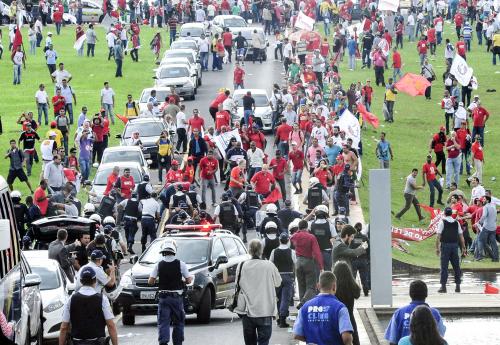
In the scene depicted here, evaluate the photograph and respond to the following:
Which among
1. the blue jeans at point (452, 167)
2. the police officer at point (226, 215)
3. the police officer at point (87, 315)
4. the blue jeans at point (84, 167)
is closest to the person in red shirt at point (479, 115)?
the blue jeans at point (452, 167)

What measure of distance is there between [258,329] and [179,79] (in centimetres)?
3949

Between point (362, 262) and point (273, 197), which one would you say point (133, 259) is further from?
point (273, 197)

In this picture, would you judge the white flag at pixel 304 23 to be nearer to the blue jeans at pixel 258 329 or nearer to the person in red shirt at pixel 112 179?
the person in red shirt at pixel 112 179

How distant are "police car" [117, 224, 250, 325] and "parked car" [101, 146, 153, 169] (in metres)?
13.3

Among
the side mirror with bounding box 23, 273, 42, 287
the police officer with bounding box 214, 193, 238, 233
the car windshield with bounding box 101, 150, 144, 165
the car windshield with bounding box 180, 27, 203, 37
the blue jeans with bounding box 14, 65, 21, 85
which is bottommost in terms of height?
the blue jeans with bounding box 14, 65, 21, 85

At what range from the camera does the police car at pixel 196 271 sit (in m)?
23.7

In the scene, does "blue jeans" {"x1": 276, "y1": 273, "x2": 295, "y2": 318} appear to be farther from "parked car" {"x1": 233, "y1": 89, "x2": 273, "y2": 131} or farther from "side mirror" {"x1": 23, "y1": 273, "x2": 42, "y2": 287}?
"parked car" {"x1": 233, "y1": 89, "x2": 273, "y2": 131}

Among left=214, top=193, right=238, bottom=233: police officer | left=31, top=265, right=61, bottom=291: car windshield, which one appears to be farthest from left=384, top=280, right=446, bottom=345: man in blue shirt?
left=214, top=193, right=238, bottom=233: police officer

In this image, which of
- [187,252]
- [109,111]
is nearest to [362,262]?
[187,252]

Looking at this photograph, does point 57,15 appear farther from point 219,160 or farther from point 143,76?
point 219,160

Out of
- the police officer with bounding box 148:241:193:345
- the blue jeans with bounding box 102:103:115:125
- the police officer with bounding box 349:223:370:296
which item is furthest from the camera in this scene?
the blue jeans with bounding box 102:103:115:125

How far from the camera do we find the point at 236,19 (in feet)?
248

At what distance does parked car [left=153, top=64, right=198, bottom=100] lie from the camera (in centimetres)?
5647

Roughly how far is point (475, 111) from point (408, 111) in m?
12.6
